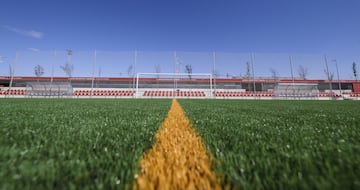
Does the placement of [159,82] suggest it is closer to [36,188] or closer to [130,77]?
[130,77]

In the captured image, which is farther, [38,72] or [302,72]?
[38,72]

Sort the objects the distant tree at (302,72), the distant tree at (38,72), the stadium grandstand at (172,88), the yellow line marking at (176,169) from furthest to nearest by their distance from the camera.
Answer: the distant tree at (38,72)
the distant tree at (302,72)
the stadium grandstand at (172,88)
the yellow line marking at (176,169)

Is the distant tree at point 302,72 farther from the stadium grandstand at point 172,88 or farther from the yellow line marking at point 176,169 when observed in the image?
the yellow line marking at point 176,169

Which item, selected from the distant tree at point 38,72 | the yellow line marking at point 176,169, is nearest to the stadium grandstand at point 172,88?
the distant tree at point 38,72

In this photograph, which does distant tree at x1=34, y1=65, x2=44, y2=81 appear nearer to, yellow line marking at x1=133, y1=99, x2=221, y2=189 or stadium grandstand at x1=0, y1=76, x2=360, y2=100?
stadium grandstand at x1=0, y1=76, x2=360, y2=100

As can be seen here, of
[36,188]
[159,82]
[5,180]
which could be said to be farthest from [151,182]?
[159,82]

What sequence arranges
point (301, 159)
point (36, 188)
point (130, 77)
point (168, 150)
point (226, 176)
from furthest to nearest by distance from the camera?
point (130, 77) < point (168, 150) < point (301, 159) < point (226, 176) < point (36, 188)

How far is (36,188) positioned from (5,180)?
0.17 metres

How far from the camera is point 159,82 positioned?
104ft

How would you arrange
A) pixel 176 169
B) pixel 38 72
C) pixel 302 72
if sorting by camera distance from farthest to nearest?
pixel 38 72
pixel 302 72
pixel 176 169

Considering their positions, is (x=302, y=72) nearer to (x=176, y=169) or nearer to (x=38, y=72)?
(x=176, y=169)

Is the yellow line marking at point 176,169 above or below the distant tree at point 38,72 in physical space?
below

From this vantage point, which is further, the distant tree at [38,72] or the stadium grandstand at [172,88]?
the distant tree at [38,72]

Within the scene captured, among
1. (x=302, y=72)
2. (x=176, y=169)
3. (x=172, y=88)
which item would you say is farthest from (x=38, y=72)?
(x=302, y=72)
